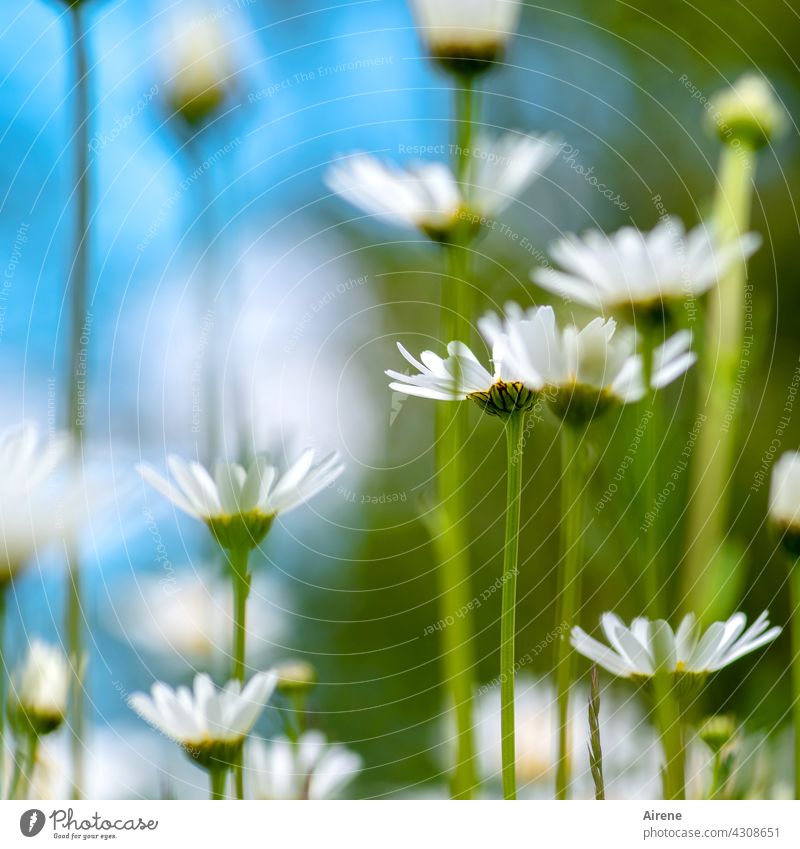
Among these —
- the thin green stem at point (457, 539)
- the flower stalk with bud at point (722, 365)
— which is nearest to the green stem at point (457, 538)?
the thin green stem at point (457, 539)

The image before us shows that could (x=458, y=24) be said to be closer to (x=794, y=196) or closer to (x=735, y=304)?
(x=735, y=304)

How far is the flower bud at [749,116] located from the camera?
1.60 ft

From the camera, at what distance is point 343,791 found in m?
0.42

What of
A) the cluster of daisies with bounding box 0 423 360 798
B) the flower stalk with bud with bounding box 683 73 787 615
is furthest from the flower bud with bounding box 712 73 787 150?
the cluster of daisies with bounding box 0 423 360 798

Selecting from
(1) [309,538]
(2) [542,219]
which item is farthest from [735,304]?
(1) [309,538]

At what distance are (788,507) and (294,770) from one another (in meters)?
0.24

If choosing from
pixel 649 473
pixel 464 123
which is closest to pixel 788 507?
pixel 649 473

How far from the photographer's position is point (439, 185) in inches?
17.2

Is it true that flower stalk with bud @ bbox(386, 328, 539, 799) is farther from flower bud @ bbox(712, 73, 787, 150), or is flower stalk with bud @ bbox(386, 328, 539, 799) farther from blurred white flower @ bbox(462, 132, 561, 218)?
flower bud @ bbox(712, 73, 787, 150)

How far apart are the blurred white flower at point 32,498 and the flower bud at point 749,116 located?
1.28 ft
